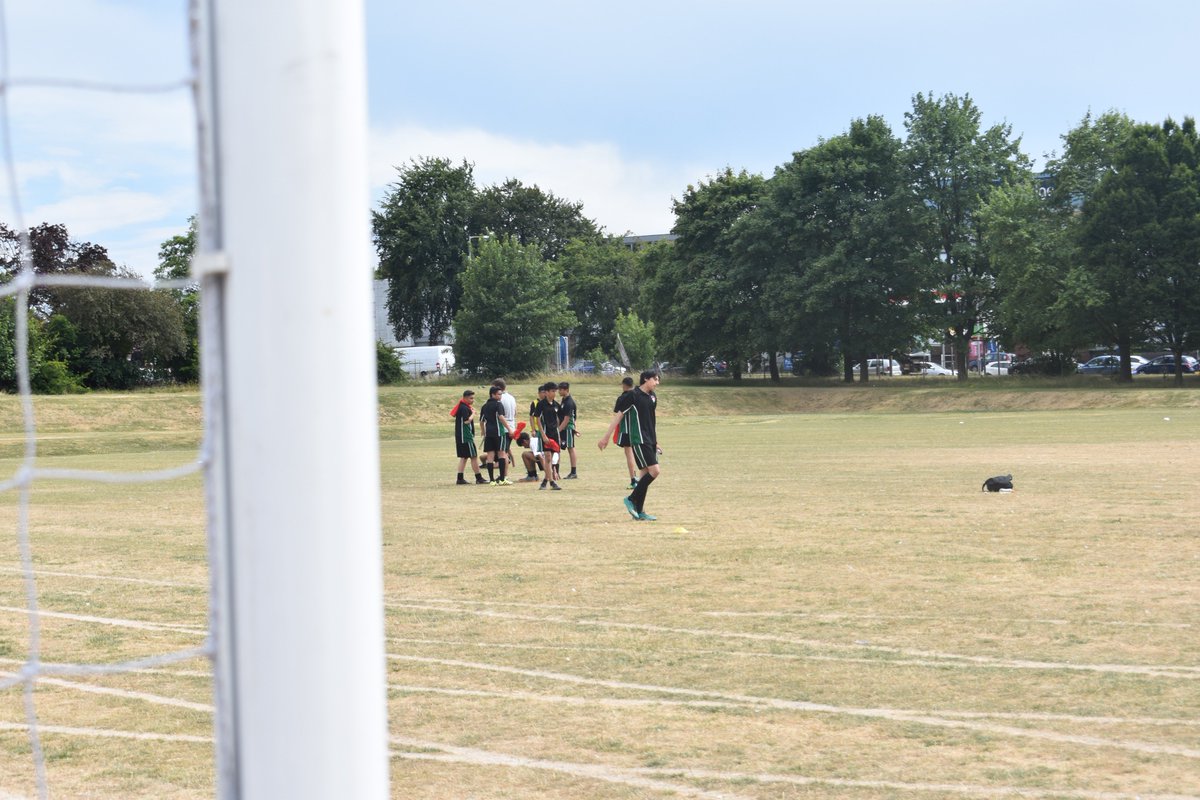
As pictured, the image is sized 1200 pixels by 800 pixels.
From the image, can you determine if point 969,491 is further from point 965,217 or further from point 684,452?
point 965,217

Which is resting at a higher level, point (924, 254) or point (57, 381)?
point (924, 254)

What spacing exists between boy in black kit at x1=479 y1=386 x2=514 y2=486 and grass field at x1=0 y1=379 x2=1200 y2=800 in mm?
3583

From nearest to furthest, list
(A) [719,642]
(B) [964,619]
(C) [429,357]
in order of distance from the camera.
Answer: (A) [719,642] < (B) [964,619] < (C) [429,357]

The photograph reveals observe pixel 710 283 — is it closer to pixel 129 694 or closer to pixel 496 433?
pixel 496 433

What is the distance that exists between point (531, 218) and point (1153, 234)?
50863 millimetres

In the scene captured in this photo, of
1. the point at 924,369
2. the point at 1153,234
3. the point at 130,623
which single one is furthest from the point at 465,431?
the point at 924,369

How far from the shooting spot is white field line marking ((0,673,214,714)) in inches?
271

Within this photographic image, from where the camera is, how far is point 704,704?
261 inches

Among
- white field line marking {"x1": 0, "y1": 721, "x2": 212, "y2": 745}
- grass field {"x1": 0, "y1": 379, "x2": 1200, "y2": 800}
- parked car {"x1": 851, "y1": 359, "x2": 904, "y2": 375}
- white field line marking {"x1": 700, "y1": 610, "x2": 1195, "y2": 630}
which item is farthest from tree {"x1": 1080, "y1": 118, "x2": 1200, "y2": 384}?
white field line marking {"x1": 0, "y1": 721, "x2": 212, "y2": 745}

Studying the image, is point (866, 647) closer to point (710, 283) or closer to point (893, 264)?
point (893, 264)

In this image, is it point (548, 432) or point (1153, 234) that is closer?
point (548, 432)

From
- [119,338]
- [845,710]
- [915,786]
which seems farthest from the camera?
[119,338]

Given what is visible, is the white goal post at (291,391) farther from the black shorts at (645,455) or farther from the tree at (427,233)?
the tree at (427,233)

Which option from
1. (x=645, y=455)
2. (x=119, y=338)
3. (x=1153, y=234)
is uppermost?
(x=1153, y=234)
